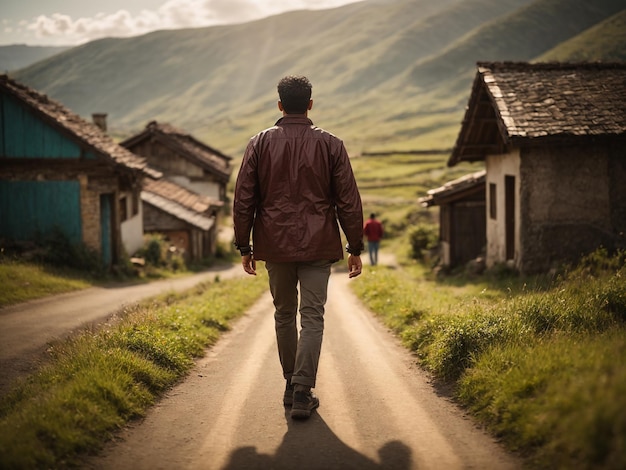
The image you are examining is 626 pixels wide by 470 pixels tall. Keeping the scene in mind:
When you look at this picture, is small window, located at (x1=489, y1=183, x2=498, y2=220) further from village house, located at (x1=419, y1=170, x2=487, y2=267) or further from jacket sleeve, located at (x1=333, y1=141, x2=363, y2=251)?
jacket sleeve, located at (x1=333, y1=141, x2=363, y2=251)

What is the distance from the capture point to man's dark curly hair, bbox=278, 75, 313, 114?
5.02 metres

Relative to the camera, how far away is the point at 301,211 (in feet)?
16.0

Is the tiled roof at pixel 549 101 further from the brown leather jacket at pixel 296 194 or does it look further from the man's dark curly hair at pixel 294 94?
the brown leather jacket at pixel 296 194

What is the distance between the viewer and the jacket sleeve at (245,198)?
4.89 metres

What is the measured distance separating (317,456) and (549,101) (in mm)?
13164

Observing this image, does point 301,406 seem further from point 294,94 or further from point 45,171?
point 45,171

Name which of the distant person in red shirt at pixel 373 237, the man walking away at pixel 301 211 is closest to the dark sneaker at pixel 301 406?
the man walking away at pixel 301 211

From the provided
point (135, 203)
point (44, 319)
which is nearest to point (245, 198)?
point (44, 319)

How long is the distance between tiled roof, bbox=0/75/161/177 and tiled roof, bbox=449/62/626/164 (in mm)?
11305

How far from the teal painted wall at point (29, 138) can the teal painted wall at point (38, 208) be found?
0.92 metres

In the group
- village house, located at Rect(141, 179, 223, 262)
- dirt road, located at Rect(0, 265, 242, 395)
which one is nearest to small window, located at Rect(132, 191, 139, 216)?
village house, located at Rect(141, 179, 223, 262)

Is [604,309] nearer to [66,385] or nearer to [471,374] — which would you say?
[471,374]

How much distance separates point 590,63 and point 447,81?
169 meters

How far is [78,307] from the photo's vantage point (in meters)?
13.2
